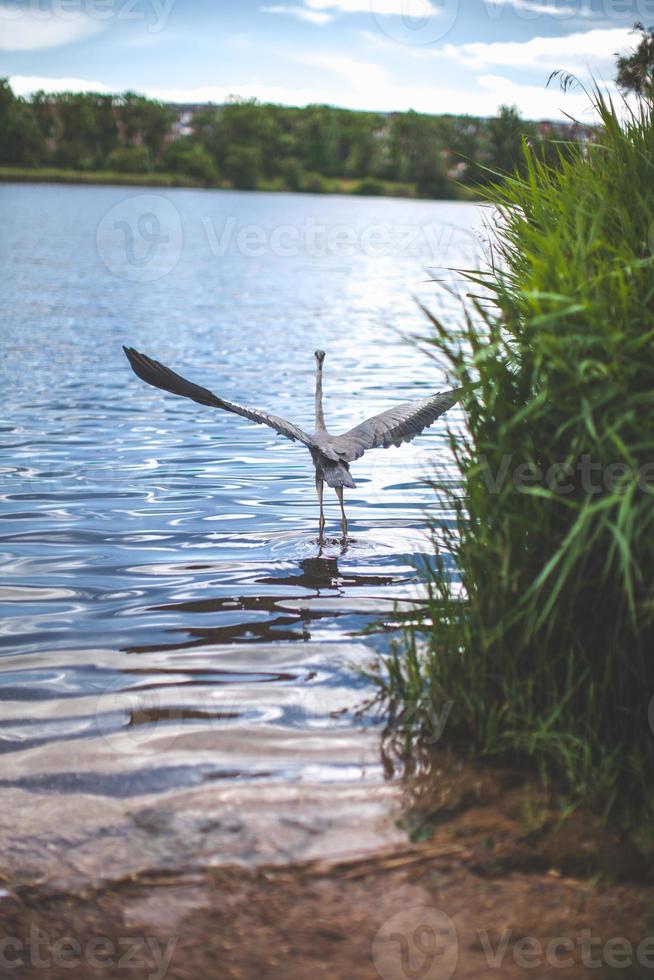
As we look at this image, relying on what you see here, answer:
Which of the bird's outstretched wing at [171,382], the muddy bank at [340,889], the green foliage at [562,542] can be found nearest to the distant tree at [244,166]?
the bird's outstretched wing at [171,382]

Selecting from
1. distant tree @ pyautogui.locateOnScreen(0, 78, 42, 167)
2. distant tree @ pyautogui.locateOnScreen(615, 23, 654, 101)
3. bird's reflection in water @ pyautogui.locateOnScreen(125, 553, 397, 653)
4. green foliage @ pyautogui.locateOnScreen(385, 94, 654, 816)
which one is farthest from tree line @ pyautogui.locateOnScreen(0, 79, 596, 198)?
green foliage @ pyautogui.locateOnScreen(385, 94, 654, 816)

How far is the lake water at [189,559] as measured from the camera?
482 cm

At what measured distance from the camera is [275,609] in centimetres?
675

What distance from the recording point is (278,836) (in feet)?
13.2

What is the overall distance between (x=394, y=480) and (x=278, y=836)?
22.1ft

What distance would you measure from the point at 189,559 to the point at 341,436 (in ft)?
4.75

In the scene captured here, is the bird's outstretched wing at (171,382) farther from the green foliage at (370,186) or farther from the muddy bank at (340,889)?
the green foliage at (370,186)

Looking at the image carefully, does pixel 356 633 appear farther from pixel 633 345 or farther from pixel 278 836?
pixel 633 345

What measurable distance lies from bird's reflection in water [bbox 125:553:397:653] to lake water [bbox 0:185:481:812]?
0.07ft

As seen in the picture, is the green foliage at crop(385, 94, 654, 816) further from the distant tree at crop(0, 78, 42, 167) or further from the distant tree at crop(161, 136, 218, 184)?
the distant tree at crop(161, 136, 218, 184)

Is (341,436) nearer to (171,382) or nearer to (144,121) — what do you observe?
(171,382)

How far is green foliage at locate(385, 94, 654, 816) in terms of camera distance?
4.02 metres

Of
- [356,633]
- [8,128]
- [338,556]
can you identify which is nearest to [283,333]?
[338,556]

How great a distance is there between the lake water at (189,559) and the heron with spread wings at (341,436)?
0.71 m
